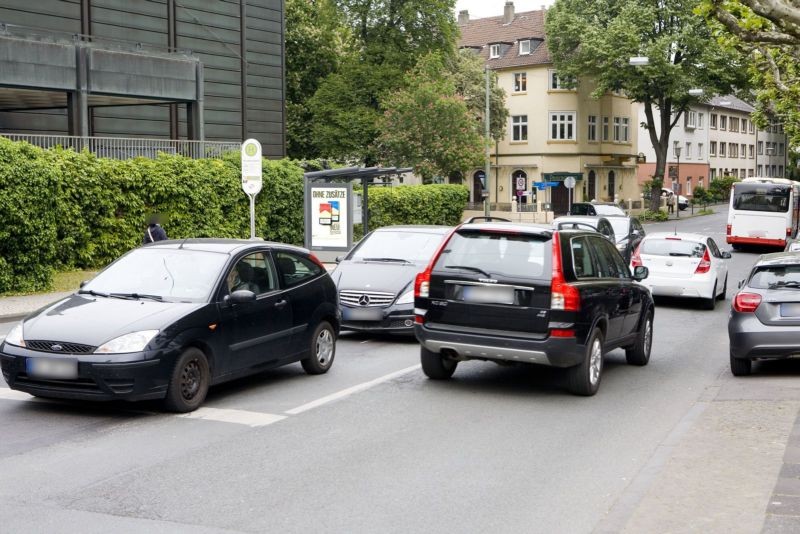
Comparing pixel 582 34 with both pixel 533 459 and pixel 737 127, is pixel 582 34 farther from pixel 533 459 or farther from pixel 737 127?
pixel 533 459

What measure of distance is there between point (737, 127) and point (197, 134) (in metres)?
83.7

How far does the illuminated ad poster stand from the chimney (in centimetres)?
5519

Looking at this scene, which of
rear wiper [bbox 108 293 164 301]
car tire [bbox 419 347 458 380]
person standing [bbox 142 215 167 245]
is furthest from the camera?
person standing [bbox 142 215 167 245]

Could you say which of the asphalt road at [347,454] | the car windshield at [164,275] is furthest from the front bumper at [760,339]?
the car windshield at [164,275]

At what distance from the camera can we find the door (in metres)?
9.29

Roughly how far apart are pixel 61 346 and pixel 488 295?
3.91 metres

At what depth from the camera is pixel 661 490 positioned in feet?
21.3

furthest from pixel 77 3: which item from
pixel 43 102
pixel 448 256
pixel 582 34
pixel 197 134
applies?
pixel 582 34

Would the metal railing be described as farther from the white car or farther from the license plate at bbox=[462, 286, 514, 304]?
the license plate at bbox=[462, 286, 514, 304]

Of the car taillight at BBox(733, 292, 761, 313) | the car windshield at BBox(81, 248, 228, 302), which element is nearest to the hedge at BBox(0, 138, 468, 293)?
the car windshield at BBox(81, 248, 228, 302)

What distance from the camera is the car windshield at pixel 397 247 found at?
47.2ft

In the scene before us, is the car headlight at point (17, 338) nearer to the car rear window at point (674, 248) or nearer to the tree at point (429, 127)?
the car rear window at point (674, 248)

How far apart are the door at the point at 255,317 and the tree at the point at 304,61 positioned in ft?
161

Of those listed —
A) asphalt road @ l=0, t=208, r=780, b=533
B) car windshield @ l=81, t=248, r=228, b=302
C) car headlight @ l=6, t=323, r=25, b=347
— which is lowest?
asphalt road @ l=0, t=208, r=780, b=533
